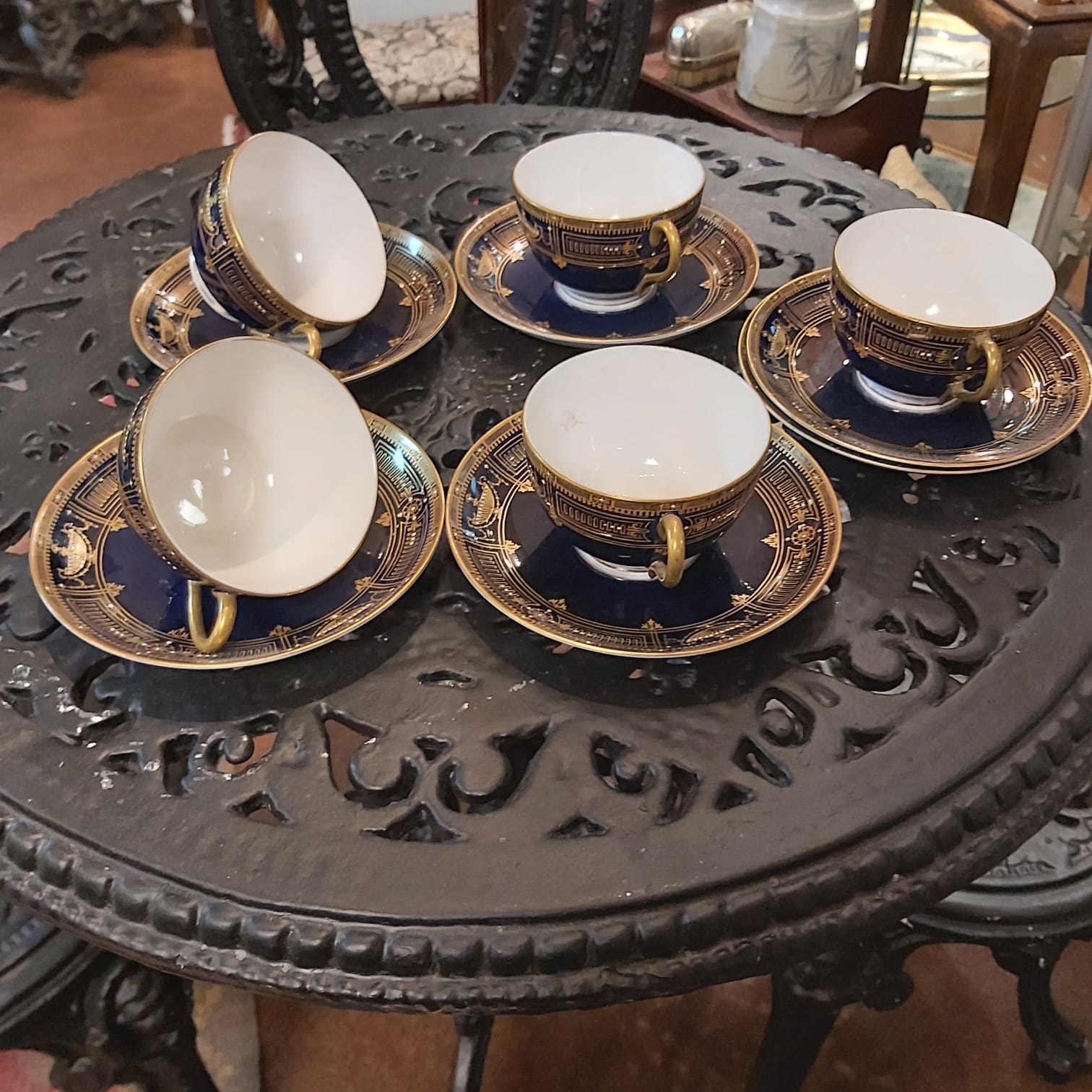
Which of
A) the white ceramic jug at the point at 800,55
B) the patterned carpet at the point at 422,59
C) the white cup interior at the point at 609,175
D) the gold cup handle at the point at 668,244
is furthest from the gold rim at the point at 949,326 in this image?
the patterned carpet at the point at 422,59

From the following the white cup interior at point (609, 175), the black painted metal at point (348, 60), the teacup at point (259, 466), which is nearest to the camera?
the teacup at point (259, 466)

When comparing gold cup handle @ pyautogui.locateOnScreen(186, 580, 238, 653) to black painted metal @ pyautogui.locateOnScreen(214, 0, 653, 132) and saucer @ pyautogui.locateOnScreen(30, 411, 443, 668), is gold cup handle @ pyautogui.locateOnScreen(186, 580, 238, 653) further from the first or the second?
black painted metal @ pyautogui.locateOnScreen(214, 0, 653, 132)

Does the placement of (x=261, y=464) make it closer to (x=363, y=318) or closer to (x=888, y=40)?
(x=363, y=318)

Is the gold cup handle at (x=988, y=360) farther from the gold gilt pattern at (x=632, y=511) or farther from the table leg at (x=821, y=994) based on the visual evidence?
the table leg at (x=821, y=994)

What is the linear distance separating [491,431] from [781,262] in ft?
1.01

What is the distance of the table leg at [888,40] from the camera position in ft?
5.10

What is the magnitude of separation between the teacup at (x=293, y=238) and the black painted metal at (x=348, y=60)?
1.26ft

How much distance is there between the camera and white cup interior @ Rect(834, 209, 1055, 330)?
67cm

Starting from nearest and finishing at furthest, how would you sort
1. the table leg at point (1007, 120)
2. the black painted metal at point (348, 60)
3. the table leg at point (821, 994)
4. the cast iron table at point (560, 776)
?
the cast iron table at point (560, 776) < the table leg at point (821, 994) < the black painted metal at point (348, 60) < the table leg at point (1007, 120)

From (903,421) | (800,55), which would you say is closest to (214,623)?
(903,421)

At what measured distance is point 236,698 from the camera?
0.49 meters

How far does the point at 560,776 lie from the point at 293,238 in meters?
0.46

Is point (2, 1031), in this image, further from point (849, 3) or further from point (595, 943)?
point (849, 3)

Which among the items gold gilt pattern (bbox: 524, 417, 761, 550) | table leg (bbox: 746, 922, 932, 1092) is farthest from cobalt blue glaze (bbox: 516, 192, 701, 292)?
table leg (bbox: 746, 922, 932, 1092)
